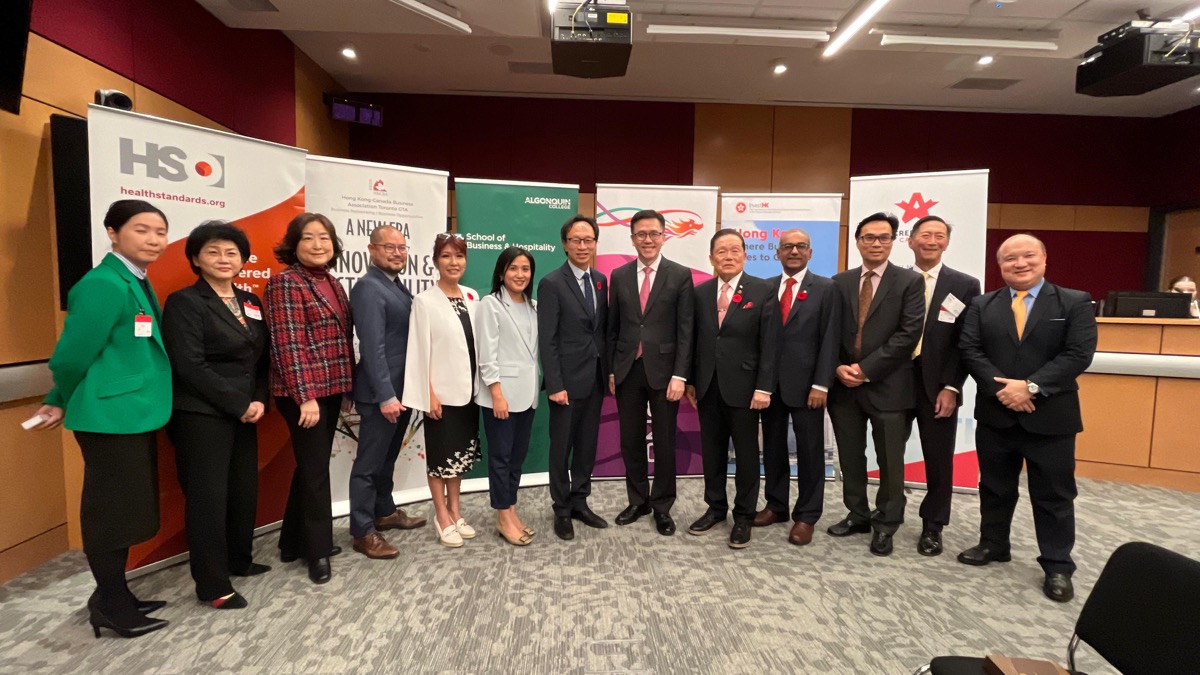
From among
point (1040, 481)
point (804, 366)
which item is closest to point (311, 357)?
point (804, 366)

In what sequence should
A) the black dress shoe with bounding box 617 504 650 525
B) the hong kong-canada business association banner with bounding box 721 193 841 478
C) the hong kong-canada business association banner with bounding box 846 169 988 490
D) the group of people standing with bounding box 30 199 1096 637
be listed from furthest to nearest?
1. the hong kong-canada business association banner with bounding box 721 193 841 478
2. the hong kong-canada business association banner with bounding box 846 169 988 490
3. the black dress shoe with bounding box 617 504 650 525
4. the group of people standing with bounding box 30 199 1096 637

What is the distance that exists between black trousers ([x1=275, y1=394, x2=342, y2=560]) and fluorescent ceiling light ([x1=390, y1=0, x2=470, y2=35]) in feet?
10.6

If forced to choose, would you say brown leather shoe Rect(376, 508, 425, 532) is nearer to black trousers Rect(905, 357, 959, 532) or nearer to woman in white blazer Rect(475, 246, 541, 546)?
woman in white blazer Rect(475, 246, 541, 546)

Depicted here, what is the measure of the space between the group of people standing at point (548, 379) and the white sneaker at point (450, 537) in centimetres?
1

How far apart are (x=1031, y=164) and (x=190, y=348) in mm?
9405

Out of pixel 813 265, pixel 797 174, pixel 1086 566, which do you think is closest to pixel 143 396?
pixel 813 265

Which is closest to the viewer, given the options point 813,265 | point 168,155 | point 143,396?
point 143,396

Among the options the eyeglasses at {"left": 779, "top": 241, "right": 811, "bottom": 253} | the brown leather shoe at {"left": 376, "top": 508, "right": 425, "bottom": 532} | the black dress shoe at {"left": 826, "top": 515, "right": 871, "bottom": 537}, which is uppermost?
the eyeglasses at {"left": 779, "top": 241, "right": 811, "bottom": 253}

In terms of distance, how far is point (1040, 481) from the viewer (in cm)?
264

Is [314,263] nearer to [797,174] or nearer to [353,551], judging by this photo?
[353,551]

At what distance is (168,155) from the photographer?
260 centimetres

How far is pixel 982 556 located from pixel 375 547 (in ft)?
10.8

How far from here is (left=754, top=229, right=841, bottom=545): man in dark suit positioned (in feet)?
10.0

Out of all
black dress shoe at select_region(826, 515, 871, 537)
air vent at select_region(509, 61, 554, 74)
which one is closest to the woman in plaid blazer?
black dress shoe at select_region(826, 515, 871, 537)
